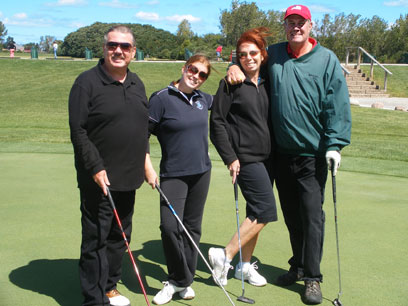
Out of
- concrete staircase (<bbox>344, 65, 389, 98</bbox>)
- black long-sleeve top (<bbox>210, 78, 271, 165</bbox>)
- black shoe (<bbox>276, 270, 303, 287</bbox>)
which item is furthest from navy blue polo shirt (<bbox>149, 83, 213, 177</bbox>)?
concrete staircase (<bbox>344, 65, 389, 98</bbox>)

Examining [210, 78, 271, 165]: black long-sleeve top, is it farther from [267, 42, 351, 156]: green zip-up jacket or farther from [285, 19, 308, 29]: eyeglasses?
[285, 19, 308, 29]: eyeglasses

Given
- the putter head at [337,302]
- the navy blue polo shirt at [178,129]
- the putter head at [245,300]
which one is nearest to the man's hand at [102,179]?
the navy blue polo shirt at [178,129]

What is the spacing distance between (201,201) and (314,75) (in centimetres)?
118

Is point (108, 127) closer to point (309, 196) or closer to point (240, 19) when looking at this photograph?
point (309, 196)

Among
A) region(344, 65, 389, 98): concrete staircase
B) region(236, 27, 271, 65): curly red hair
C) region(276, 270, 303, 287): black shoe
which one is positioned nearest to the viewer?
region(236, 27, 271, 65): curly red hair

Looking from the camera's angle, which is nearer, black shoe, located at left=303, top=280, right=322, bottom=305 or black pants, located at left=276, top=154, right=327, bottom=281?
black shoe, located at left=303, top=280, right=322, bottom=305

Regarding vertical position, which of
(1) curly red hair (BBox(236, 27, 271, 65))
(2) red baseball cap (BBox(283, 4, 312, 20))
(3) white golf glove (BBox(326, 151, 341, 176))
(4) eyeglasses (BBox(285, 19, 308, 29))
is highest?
(2) red baseball cap (BBox(283, 4, 312, 20))

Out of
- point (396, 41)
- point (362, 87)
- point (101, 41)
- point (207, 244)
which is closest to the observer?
point (207, 244)

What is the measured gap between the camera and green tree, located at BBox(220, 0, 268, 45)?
4278cm

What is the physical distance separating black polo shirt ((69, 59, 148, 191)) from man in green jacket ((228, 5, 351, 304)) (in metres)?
0.79

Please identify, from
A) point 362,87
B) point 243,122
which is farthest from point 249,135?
point 362,87

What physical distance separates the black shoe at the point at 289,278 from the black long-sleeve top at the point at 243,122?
2.86 feet

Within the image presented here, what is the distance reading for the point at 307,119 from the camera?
3629 mm

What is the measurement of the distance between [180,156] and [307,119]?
90 centimetres
